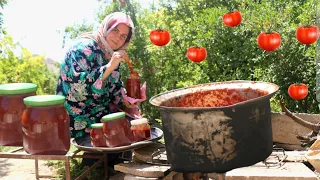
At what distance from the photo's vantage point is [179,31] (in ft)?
23.5

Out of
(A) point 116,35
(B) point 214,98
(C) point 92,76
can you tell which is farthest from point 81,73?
(B) point 214,98

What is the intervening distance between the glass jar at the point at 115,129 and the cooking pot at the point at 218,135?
36 cm

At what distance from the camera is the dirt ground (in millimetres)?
4750

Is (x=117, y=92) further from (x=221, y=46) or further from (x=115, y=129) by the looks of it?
(x=221, y=46)

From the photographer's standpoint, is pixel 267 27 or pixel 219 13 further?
pixel 219 13

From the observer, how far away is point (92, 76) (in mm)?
3658

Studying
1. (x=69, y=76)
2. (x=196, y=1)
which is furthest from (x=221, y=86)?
(x=196, y=1)

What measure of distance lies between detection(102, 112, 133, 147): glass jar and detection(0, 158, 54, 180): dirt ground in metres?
1.93

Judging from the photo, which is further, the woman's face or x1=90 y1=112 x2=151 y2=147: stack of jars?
the woman's face

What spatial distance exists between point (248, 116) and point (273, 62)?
3.41 meters

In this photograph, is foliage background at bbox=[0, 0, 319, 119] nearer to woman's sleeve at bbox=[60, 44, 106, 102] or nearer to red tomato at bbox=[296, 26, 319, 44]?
red tomato at bbox=[296, 26, 319, 44]

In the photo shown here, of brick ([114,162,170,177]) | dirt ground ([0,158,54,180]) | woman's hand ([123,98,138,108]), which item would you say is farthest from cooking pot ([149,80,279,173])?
dirt ground ([0,158,54,180])

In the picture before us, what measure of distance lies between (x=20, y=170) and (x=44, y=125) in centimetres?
248

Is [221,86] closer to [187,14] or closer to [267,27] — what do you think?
[267,27]
